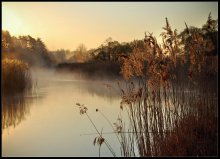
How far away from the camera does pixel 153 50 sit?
2977 millimetres

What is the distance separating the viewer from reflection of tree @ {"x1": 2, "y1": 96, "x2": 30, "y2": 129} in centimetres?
519

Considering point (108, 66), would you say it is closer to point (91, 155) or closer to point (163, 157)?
point (91, 155)

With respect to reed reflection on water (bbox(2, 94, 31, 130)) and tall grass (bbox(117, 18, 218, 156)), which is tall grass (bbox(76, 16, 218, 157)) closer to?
tall grass (bbox(117, 18, 218, 156))

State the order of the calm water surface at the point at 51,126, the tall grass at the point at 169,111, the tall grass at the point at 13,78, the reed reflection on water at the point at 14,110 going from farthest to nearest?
the tall grass at the point at 13,78 < the reed reflection on water at the point at 14,110 < the calm water surface at the point at 51,126 < the tall grass at the point at 169,111

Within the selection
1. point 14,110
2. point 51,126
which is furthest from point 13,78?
point 51,126

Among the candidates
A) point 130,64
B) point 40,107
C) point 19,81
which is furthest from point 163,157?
point 19,81

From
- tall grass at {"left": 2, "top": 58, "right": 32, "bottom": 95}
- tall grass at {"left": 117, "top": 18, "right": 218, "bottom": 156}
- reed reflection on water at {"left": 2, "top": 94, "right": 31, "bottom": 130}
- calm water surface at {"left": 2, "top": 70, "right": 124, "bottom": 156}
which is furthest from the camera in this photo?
tall grass at {"left": 2, "top": 58, "right": 32, "bottom": 95}

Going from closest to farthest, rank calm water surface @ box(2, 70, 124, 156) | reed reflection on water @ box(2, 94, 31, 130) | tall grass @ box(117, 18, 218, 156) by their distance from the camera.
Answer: tall grass @ box(117, 18, 218, 156) → calm water surface @ box(2, 70, 124, 156) → reed reflection on water @ box(2, 94, 31, 130)

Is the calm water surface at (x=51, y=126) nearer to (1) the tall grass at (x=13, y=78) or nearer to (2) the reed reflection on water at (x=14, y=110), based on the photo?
(2) the reed reflection on water at (x=14, y=110)

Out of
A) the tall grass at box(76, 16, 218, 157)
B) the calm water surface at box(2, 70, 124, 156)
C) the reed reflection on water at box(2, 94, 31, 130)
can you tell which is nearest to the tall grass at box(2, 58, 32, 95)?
the reed reflection on water at box(2, 94, 31, 130)

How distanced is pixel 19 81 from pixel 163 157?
5.85 meters

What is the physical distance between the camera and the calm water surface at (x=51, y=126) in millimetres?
3857

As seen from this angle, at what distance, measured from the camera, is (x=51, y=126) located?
16.7ft

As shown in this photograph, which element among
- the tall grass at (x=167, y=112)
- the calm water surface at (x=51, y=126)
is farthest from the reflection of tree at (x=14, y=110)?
the tall grass at (x=167, y=112)
